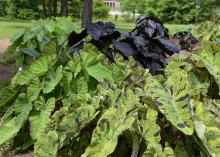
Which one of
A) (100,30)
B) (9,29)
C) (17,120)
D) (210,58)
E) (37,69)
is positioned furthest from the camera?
(9,29)

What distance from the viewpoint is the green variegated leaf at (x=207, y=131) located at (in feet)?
8.45

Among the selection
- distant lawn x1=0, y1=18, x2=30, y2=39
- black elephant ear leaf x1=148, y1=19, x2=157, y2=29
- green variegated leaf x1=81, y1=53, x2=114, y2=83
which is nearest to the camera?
green variegated leaf x1=81, y1=53, x2=114, y2=83

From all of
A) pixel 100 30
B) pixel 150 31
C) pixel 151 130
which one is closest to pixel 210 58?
pixel 151 130

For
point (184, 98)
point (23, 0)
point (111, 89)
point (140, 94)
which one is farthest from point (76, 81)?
point (23, 0)

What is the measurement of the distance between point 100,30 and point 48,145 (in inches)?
69.9

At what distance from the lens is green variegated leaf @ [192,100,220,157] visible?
2.57m

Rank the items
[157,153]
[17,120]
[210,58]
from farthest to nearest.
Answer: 1. [17,120]
2. [210,58]
3. [157,153]

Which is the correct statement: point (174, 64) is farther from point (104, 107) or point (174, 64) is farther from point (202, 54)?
point (104, 107)

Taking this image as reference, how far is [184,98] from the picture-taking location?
2818 mm

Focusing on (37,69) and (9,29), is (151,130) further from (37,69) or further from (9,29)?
(9,29)

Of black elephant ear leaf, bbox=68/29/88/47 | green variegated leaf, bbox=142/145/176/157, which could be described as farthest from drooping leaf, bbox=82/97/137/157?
black elephant ear leaf, bbox=68/29/88/47

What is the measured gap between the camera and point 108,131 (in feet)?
8.82

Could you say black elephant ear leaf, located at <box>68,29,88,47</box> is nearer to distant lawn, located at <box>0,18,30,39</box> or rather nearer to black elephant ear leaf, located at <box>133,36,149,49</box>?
black elephant ear leaf, located at <box>133,36,149,49</box>

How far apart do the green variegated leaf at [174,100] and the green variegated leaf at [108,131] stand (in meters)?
0.18
